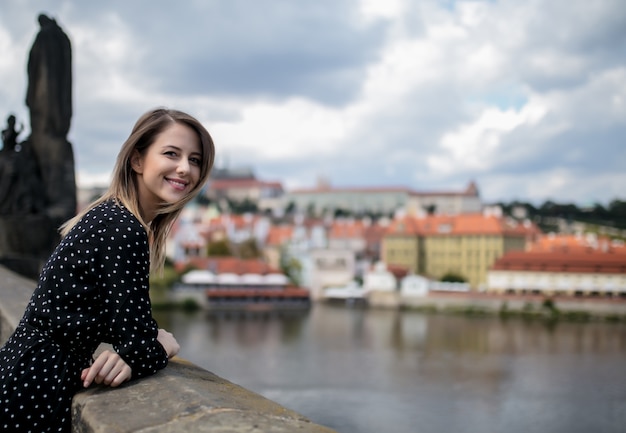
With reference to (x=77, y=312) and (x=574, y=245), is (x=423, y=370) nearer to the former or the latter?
(x=77, y=312)

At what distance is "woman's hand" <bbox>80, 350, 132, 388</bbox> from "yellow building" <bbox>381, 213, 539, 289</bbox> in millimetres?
38617

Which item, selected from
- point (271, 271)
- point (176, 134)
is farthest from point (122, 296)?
point (271, 271)

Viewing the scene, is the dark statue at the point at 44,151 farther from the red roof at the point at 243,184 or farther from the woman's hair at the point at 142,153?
the red roof at the point at 243,184

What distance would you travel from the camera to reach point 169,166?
Answer: 1314 mm

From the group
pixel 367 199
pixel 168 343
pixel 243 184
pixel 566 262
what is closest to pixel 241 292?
pixel 566 262

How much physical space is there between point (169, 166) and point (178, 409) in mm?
437

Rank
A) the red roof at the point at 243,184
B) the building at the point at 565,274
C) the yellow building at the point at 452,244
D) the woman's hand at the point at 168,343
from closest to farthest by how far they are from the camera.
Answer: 1. the woman's hand at the point at 168,343
2. the building at the point at 565,274
3. the yellow building at the point at 452,244
4. the red roof at the point at 243,184

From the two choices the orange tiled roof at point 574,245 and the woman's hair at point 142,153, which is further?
the orange tiled roof at point 574,245

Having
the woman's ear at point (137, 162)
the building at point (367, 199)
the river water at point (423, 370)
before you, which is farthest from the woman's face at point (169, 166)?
the building at point (367, 199)

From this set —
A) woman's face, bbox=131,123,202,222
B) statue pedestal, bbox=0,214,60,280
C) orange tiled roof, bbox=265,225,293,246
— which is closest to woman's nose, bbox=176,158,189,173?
woman's face, bbox=131,123,202,222

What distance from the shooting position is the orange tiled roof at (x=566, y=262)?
34.1 meters

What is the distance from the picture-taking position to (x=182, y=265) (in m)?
34.5

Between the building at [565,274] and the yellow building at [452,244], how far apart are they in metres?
3.95

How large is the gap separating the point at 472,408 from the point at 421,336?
10893 millimetres
